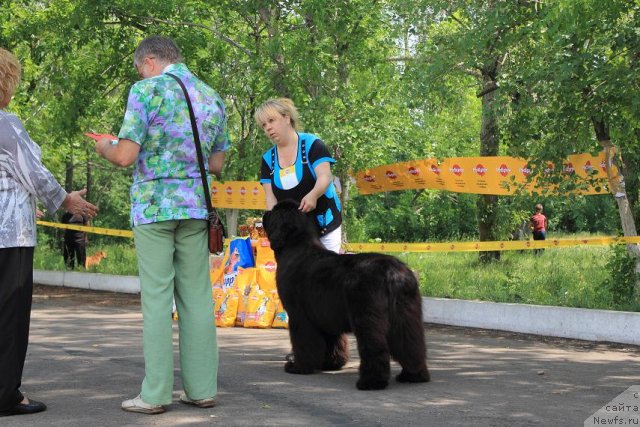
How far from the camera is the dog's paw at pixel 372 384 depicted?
6.17 m

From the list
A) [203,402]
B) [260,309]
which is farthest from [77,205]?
[260,309]

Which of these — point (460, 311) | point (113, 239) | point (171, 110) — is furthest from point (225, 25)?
point (113, 239)

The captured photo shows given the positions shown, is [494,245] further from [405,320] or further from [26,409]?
[26,409]

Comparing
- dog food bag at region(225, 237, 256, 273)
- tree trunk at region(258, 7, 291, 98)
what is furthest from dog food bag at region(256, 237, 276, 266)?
tree trunk at region(258, 7, 291, 98)

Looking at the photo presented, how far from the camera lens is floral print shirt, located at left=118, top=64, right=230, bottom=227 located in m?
5.41

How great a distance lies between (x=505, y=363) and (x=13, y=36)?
47.6ft

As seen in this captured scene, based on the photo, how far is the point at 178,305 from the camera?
5.66 meters

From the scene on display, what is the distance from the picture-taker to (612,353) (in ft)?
27.6

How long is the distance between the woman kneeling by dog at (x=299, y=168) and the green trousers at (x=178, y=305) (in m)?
1.66

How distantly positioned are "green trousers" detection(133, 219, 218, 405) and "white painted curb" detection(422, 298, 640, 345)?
16.4ft

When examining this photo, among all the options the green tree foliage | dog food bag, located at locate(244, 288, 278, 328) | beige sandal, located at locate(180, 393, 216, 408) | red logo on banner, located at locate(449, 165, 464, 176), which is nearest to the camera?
beige sandal, located at locate(180, 393, 216, 408)

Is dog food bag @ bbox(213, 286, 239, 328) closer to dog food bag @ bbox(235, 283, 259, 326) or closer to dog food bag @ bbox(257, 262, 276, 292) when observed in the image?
dog food bag @ bbox(235, 283, 259, 326)

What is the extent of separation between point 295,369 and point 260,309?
360 cm

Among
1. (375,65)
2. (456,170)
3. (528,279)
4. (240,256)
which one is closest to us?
(240,256)
